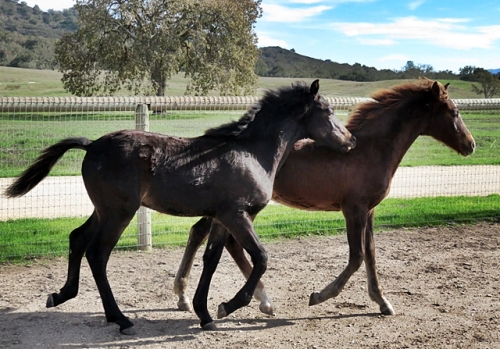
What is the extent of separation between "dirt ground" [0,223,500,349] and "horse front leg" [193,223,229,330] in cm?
12

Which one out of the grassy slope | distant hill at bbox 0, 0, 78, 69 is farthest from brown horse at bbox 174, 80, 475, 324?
distant hill at bbox 0, 0, 78, 69

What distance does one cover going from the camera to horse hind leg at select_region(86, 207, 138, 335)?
181 inches

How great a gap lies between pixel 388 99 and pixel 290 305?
2.26m

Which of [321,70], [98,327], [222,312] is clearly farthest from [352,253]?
[321,70]

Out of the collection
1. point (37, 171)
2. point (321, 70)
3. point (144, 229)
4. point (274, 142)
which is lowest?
point (144, 229)

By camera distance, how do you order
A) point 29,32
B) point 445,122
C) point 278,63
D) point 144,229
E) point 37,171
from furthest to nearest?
A: point 29,32 → point 278,63 → point 144,229 → point 445,122 → point 37,171

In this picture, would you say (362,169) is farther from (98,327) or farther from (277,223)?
(277,223)

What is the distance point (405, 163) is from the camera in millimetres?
14117

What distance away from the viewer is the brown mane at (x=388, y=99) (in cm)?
589

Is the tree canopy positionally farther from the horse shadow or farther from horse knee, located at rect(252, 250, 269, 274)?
horse knee, located at rect(252, 250, 269, 274)

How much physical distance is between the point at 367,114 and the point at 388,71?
2261 inches

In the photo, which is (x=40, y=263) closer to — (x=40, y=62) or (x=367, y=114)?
(x=367, y=114)

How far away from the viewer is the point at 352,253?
536cm

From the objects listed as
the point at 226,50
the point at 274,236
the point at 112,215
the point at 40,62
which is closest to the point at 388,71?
the point at 226,50
